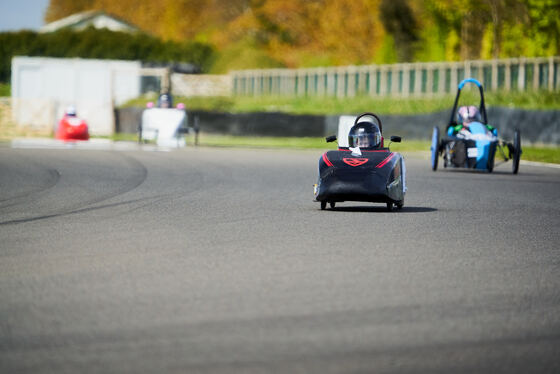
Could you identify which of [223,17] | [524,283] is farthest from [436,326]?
[223,17]

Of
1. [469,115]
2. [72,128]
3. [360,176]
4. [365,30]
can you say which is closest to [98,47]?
[365,30]

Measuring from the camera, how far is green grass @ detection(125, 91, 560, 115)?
34.5m

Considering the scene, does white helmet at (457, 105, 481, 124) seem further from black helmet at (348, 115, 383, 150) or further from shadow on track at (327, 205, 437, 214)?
black helmet at (348, 115, 383, 150)

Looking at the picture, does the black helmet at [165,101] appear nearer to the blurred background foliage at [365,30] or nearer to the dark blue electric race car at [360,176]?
the blurred background foliage at [365,30]

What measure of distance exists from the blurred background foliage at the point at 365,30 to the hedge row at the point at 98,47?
2067 millimetres

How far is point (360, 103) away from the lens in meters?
43.7

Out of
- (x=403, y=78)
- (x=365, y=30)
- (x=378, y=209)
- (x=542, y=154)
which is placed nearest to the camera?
(x=378, y=209)

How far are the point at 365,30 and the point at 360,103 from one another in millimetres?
30336

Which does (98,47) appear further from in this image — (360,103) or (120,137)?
(120,137)

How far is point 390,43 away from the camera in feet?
203

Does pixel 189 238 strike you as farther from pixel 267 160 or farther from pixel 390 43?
pixel 390 43

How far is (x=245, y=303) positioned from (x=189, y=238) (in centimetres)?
336

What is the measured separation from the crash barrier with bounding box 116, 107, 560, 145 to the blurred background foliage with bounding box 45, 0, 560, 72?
11407 millimetres

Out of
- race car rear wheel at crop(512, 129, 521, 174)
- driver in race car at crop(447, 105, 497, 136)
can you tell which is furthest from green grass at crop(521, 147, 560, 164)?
driver in race car at crop(447, 105, 497, 136)
